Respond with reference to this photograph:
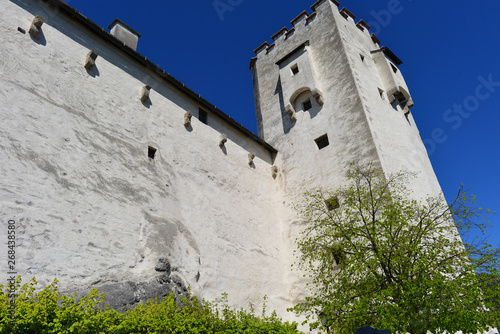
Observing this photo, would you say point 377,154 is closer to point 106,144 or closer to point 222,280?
point 222,280

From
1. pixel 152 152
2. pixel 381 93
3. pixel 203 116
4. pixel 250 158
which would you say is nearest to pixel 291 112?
pixel 250 158

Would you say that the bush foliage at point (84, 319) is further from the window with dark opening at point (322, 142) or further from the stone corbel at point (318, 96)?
the stone corbel at point (318, 96)

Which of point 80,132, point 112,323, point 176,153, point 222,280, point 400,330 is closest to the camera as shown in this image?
point 112,323

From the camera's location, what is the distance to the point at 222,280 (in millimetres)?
10914

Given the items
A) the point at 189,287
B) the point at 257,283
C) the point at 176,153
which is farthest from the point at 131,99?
the point at 257,283

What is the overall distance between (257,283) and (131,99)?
7165 mm

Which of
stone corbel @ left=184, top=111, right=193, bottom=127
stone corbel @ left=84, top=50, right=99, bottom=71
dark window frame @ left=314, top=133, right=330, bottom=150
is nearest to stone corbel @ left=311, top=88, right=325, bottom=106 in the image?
dark window frame @ left=314, top=133, right=330, bottom=150

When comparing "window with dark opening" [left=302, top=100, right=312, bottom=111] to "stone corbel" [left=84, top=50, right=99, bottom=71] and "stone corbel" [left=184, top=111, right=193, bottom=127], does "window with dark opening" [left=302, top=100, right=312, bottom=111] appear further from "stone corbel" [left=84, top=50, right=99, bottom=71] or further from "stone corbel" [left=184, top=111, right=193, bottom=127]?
"stone corbel" [left=84, top=50, right=99, bottom=71]

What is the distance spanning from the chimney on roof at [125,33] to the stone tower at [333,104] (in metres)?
7.22

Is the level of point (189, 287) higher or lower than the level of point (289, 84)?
lower

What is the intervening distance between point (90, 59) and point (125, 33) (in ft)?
12.8

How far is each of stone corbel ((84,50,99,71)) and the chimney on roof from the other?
3.19m

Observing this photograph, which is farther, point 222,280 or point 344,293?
point 222,280

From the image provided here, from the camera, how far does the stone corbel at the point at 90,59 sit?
10460 mm
